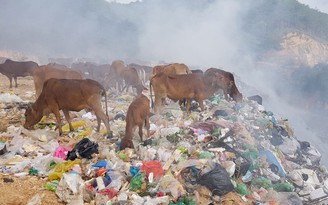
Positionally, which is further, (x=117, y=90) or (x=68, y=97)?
(x=117, y=90)

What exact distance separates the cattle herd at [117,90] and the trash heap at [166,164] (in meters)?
0.44

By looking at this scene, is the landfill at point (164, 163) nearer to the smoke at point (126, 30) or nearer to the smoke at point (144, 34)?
the smoke at point (144, 34)

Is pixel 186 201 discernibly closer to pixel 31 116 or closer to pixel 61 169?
pixel 61 169

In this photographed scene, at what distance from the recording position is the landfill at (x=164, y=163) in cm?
542

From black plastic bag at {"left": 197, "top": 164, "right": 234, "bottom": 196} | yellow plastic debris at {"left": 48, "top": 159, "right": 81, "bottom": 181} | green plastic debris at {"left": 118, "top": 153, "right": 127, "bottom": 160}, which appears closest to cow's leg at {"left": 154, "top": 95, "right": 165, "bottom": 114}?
green plastic debris at {"left": 118, "top": 153, "right": 127, "bottom": 160}

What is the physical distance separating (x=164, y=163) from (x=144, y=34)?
4178cm

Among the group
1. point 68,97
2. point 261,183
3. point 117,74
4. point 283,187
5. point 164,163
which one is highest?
point 117,74

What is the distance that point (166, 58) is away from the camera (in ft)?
138

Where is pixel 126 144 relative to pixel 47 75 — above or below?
below

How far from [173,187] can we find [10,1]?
1529 inches

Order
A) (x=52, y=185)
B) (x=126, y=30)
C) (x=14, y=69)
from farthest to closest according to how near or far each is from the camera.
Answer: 1. (x=126, y=30)
2. (x=14, y=69)
3. (x=52, y=185)

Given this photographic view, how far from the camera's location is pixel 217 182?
5.74m

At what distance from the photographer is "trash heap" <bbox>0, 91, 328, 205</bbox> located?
5.43m

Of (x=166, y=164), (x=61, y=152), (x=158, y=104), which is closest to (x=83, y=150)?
(x=61, y=152)
